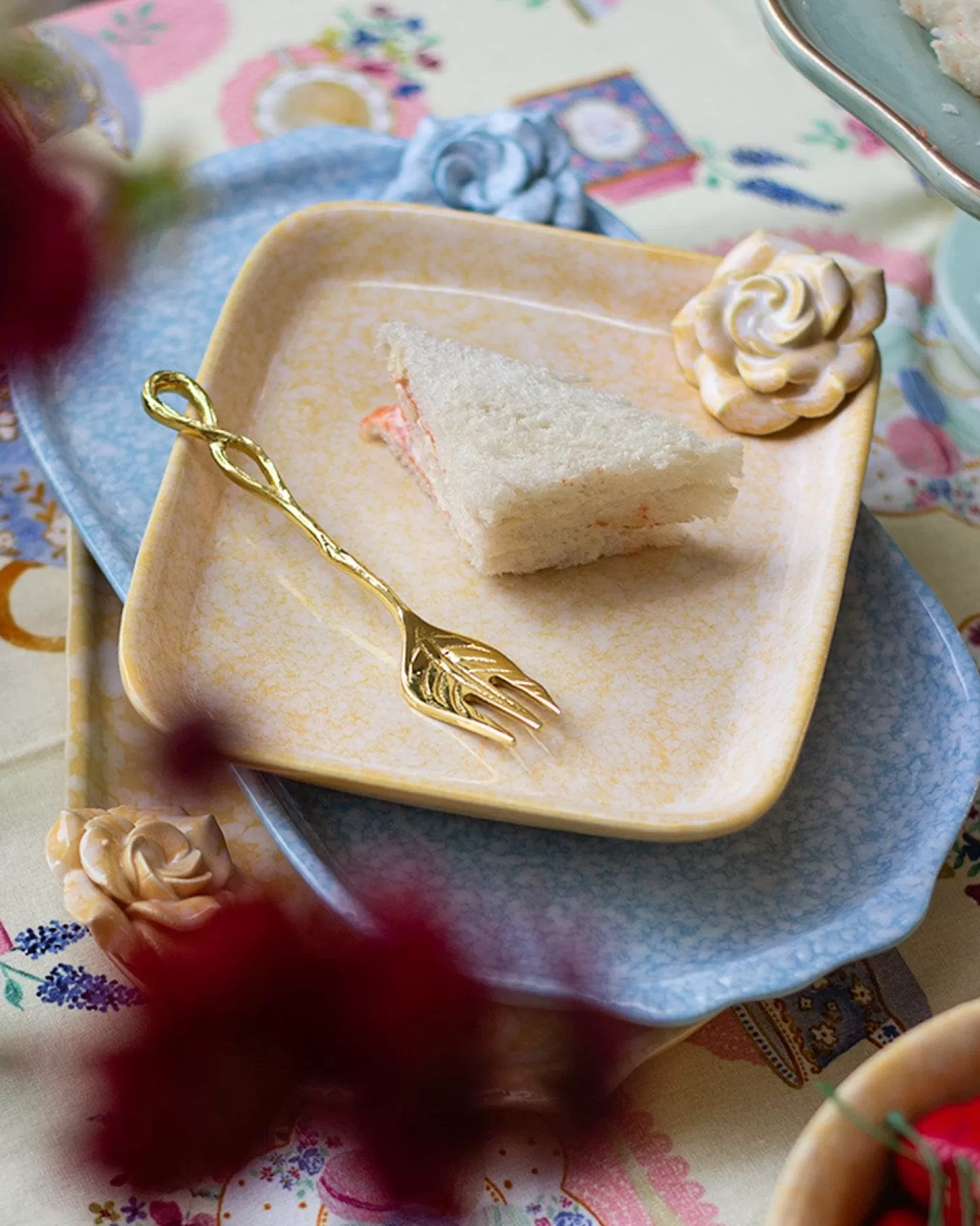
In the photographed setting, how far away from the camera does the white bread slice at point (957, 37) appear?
0.73 m

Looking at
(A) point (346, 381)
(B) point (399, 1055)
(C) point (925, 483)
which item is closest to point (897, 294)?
(C) point (925, 483)

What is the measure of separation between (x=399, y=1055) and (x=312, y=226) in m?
0.57

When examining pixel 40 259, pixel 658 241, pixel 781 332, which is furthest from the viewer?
pixel 658 241

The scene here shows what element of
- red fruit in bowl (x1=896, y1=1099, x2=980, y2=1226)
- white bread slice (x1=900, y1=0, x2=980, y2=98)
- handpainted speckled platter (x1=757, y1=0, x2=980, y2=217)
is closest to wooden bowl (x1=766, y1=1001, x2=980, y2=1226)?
red fruit in bowl (x1=896, y1=1099, x2=980, y2=1226)

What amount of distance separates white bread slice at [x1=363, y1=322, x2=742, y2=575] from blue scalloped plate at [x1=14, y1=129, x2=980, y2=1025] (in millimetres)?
132

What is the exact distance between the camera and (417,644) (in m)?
0.76

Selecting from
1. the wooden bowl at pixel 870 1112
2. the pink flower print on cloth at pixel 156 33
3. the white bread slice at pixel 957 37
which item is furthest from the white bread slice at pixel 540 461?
the pink flower print on cloth at pixel 156 33

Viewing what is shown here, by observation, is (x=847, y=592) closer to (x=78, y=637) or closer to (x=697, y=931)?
(x=697, y=931)

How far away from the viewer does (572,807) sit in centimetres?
66

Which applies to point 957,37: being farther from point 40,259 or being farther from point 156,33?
point 156,33

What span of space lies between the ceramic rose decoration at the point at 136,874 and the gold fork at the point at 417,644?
0.14 m

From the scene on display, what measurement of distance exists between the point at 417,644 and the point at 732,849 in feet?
0.68

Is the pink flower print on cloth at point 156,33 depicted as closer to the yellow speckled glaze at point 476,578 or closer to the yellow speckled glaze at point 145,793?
the yellow speckled glaze at point 476,578

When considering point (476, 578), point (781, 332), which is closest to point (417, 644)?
point (476, 578)
